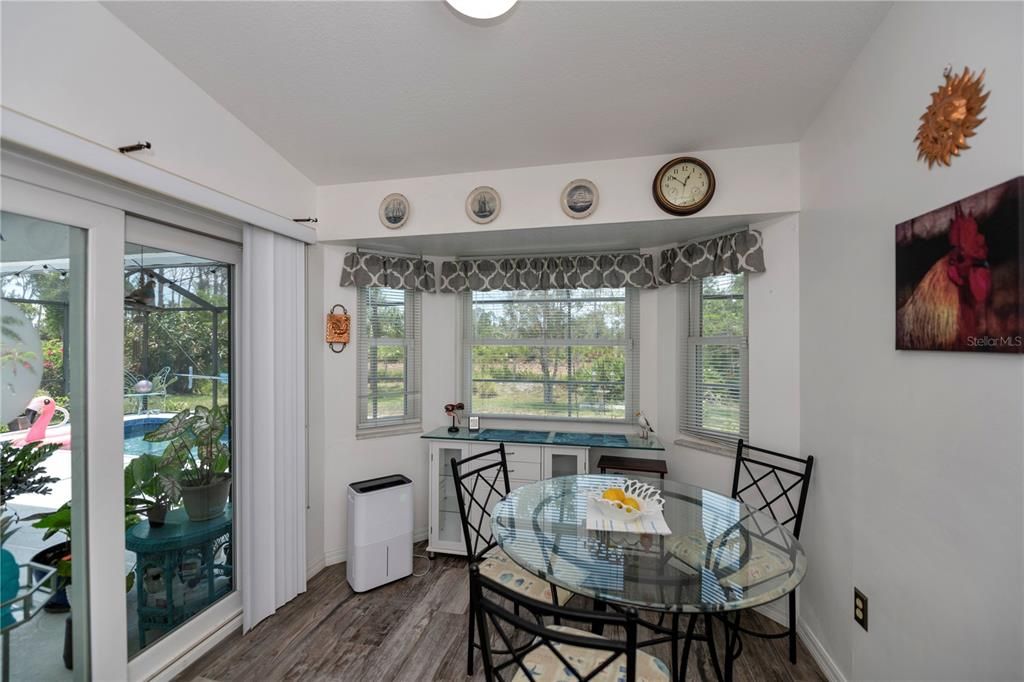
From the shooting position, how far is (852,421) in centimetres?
169

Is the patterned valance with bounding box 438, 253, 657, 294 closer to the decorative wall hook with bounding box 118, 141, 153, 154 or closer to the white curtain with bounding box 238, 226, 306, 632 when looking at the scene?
the white curtain with bounding box 238, 226, 306, 632

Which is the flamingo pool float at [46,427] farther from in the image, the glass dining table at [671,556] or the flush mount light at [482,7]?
the flush mount light at [482,7]

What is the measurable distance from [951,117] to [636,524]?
176cm

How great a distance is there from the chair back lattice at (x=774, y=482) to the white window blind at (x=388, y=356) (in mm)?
2396

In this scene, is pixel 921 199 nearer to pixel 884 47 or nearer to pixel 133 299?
pixel 884 47

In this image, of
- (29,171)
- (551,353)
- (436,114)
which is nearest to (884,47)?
(436,114)

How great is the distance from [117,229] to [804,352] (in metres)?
3.40

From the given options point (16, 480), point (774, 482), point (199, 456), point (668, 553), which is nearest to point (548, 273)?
point (774, 482)

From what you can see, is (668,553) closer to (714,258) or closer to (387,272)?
(714,258)

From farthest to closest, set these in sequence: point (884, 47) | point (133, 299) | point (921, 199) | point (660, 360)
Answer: point (660, 360) → point (133, 299) → point (884, 47) → point (921, 199)

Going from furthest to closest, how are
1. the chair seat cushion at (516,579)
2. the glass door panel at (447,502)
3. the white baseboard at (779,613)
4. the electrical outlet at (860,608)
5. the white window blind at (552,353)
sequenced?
the white window blind at (552,353) → the glass door panel at (447,502) → the white baseboard at (779,613) → the chair seat cushion at (516,579) → the electrical outlet at (860,608)

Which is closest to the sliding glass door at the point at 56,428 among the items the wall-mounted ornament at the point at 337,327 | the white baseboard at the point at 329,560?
the white baseboard at the point at 329,560

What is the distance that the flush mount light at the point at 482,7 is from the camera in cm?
134

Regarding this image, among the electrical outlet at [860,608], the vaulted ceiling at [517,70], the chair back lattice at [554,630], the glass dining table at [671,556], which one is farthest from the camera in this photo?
the electrical outlet at [860,608]
